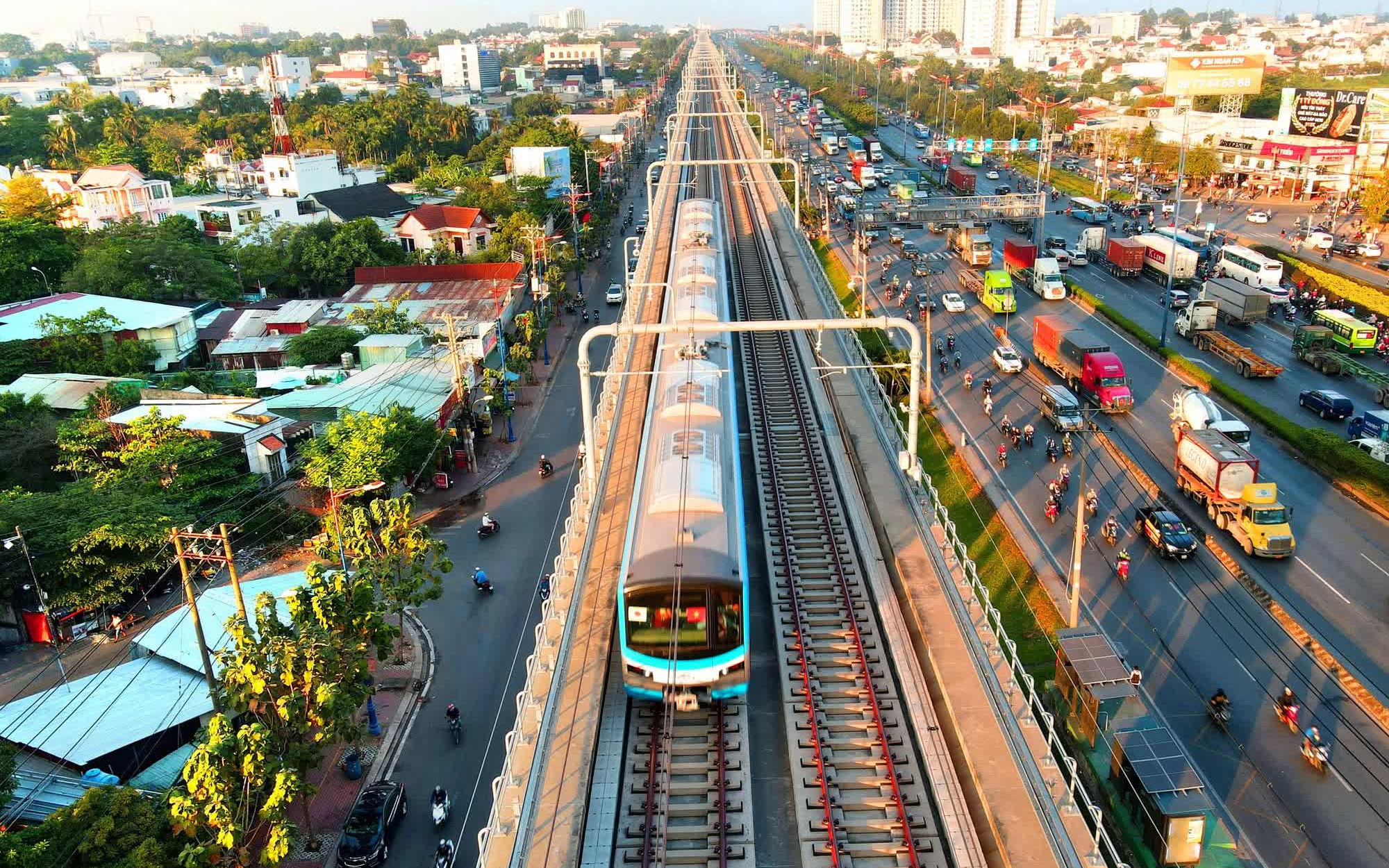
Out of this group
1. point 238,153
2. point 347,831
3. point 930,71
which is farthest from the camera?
point 930,71

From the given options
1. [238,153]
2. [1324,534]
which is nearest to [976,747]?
[1324,534]

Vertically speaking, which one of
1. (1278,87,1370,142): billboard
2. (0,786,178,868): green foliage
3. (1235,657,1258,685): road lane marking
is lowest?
(1235,657,1258,685): road lane marking

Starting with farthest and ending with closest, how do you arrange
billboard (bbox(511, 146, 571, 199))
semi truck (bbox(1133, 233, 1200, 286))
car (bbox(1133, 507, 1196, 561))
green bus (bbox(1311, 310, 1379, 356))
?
billboard (bbox(511, 146, 571, 199))
semi truck (bbox(1133, 233, 1200, 286))
green bus (bbox(1311, 310, 1379, 356))
car (bbox(1133, 507, 1196, 561))

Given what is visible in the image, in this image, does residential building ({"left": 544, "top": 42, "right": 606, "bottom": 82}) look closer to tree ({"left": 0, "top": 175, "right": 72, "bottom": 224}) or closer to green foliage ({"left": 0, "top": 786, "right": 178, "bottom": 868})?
tree ({"left": 0, "top": 175, "right": 72, "bottom": 224})

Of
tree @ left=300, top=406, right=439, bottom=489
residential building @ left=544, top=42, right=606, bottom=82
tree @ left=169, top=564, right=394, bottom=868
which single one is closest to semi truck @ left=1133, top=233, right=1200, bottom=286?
tree @ left=300, top=406, right=439, bottom=489

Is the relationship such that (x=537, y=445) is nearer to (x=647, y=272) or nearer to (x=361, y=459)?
(x=361, y=459)
